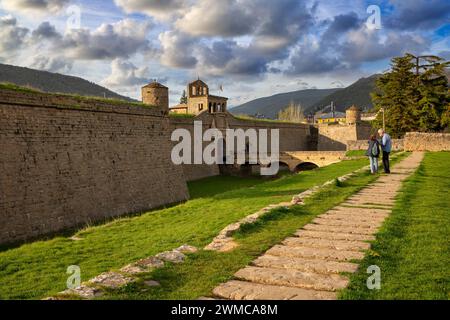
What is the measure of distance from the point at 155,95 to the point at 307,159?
1835 centimetres

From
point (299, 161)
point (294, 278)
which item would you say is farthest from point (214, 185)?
point (294, 278)

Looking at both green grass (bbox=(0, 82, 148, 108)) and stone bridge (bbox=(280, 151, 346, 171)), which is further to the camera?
stone bridge (bbox=(280, 151, 346, 171))

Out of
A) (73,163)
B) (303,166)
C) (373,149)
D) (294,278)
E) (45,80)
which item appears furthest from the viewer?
(45,80)

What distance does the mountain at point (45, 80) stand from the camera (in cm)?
5347

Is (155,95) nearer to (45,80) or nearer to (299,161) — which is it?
(299,161)

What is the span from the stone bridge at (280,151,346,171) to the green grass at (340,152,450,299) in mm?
26676

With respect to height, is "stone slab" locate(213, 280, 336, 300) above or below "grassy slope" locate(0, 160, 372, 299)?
above

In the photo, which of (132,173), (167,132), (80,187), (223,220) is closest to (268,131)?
Answer: (167,132)

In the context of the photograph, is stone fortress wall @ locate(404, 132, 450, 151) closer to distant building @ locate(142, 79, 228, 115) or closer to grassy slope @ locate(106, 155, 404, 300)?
distant building @ locate(142, 79, 228, 115)

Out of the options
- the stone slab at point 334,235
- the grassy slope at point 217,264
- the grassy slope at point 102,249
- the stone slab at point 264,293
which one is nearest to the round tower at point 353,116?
the grassy slope at point 102,249

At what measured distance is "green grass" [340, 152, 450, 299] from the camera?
3619 mm

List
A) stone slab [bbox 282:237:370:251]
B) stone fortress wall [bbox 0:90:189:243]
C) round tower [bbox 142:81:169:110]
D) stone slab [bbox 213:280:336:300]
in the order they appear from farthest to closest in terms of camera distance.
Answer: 1. round tower [bbox 142:81:169:110]
2. stone fortress wall [bbox 0:90:189:243]
3. stone slab [bbox 282:237:370:251]
4. stone slab [bbox 213:280:336:300]

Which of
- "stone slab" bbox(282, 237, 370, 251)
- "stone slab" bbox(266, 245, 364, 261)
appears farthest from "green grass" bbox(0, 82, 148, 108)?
"stone slab" bbox(266, 245, 364, 261)

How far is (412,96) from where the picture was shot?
34469 mm
